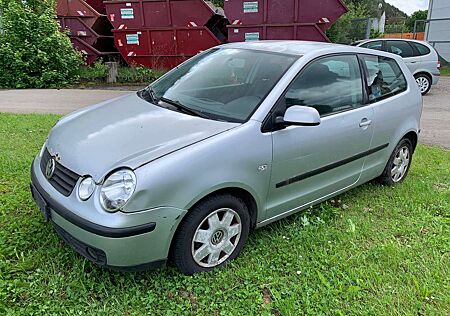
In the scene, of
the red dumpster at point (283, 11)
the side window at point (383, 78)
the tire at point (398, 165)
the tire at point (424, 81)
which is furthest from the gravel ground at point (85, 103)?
the red dumpster at point (283, 11)

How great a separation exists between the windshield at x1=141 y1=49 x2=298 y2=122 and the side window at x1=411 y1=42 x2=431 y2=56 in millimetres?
9171

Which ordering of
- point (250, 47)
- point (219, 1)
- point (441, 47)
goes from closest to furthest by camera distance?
point (250, 47) < point (219, 1) < point (441, 47)

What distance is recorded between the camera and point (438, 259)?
117 inches

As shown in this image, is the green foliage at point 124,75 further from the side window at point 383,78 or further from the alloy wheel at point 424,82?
the side window at point 383,78

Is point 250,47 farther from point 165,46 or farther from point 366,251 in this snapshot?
point 165,46

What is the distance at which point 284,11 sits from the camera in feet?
35.4

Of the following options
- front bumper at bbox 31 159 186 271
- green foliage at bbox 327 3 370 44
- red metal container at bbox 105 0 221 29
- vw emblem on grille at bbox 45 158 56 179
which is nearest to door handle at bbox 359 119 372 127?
front bumper at bbox 31 159 186 271

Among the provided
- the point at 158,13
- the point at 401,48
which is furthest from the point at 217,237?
the point at 158,13

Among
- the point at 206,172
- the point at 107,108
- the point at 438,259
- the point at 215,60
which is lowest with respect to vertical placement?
the point at 438,259

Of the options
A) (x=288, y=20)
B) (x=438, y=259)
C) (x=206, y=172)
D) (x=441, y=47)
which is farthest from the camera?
(x=441, y=47)

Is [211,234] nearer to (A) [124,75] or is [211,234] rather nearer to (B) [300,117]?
(B) [300,117]

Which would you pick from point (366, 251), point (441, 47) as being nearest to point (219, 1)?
point (441, 47)

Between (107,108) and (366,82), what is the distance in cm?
243

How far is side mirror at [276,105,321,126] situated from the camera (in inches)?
109
